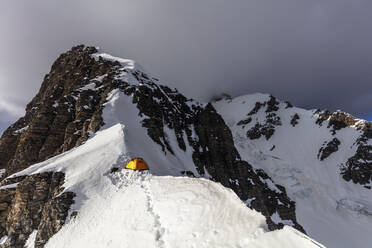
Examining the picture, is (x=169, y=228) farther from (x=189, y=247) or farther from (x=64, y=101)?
(x=64, y=101)

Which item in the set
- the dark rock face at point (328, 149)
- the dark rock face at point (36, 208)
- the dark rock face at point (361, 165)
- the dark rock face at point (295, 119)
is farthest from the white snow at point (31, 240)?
the dark rock face at point (295, 119)

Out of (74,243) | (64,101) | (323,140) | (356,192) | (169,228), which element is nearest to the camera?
(169,228)

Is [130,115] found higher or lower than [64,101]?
lower

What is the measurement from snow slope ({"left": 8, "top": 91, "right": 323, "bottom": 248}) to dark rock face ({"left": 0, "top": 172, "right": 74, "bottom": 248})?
0.83 meters

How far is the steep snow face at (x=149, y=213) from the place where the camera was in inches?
319

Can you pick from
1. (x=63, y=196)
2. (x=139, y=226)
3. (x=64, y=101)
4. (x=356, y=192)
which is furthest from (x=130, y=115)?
(x=356, y=192)

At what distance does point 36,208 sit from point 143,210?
1449 cm

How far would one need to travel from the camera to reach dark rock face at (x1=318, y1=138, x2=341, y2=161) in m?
126

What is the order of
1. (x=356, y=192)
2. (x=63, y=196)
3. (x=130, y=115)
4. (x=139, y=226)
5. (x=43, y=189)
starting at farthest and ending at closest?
1. (x=356, y=192)
2. (x=130, y=115)
3. (x=43, y=189)
4. (x=63, y=196)
5. (x=139, y=226)

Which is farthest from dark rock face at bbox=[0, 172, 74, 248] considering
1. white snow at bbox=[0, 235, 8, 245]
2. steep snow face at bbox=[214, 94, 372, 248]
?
steep snow face at bbox=[214, 94, 372, 248]

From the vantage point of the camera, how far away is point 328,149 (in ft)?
417

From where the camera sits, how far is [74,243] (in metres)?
13.6

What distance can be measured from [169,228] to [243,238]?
3519 millimetres

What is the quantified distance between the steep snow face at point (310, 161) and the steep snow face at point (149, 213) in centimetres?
6946
